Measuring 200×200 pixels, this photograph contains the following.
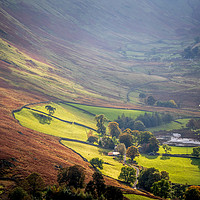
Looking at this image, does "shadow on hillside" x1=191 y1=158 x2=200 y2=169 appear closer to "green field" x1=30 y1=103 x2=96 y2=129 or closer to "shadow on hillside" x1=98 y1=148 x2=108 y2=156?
"shadow on hillside" x1=98 y1=148 x2=108 y2=156

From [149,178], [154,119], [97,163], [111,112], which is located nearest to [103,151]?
[97,163]

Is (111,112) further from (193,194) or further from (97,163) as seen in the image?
(193,194)

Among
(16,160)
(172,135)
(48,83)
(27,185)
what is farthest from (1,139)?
(48,83)

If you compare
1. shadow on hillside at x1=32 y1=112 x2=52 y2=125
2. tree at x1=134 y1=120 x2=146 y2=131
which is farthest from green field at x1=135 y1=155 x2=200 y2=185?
shadow on hillside at x1=32 y1=112 x2=52 y2=125

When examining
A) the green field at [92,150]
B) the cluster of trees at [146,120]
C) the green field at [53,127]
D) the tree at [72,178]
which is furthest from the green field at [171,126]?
the tree at [72,178]

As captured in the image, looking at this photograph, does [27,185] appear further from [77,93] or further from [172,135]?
[77,93]

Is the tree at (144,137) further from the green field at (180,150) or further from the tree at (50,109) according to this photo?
the tree at (50,109)

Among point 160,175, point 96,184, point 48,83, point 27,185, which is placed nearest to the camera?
point 27,185
